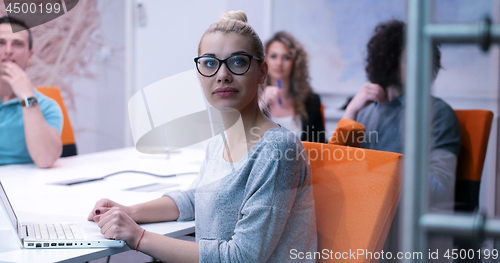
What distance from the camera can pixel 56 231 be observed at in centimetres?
76

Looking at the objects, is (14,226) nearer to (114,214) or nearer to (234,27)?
(114,214)

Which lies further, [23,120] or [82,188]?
[23,120]

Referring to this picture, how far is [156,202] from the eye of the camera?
87cm

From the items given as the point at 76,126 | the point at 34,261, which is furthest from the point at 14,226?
the point at 76,126

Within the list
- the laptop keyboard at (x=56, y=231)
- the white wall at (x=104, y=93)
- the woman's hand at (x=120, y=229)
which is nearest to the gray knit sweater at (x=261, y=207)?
the woman's hand at (x=120, y=229)

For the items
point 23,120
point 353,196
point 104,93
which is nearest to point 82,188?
point 23,120

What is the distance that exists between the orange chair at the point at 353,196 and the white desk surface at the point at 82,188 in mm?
253

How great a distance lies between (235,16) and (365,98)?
38cm

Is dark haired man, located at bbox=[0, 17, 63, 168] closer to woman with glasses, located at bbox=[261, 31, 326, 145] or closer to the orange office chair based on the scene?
the orange office chair

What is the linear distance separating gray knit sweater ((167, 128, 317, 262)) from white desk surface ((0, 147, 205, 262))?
0.39 ft

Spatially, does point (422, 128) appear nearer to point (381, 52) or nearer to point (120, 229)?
point (120, 229)

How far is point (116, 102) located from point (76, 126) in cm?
33

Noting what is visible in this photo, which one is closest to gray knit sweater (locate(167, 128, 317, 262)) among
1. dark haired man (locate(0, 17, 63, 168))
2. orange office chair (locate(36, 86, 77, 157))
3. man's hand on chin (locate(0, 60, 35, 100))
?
dark haired man (locate(0, 17, 63, 168))

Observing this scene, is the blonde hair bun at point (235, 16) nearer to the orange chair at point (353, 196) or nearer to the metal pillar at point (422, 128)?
the orange chair at point (353, 196)
